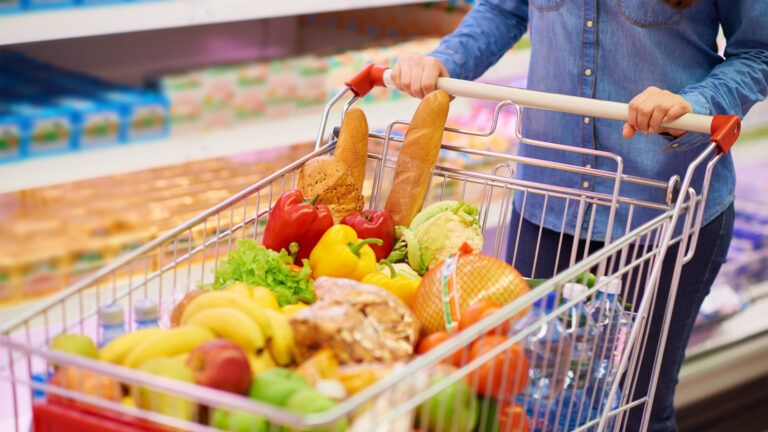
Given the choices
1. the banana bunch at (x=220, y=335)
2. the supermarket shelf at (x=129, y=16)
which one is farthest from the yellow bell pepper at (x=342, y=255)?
the supermarket shelf at (x=129, y=16)

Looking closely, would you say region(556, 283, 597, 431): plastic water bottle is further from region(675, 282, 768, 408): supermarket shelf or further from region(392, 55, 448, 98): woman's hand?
region(675, 282, 768, 408): supermarket shelf

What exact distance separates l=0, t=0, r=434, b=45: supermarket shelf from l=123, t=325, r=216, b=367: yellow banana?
1.11 metres

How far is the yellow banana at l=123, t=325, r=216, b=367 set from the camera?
1154mm

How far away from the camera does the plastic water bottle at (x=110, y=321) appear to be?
49.5 inches

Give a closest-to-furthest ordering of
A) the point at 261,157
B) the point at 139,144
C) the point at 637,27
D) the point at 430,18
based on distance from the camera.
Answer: the point at 637,27
the point at 139,144
the point at 261,157
the point at 430,18

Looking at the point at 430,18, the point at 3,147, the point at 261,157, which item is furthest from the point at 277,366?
the point at 430,18

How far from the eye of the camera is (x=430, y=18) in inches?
134

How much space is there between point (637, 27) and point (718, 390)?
1857 millimetres

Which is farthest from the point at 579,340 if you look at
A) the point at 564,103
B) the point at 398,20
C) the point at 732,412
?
the point at 398,20

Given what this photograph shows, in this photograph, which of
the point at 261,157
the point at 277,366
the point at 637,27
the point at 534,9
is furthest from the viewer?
the point at 261,157

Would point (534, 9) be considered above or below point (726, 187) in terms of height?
above

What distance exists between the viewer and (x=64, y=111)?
2.30 metres

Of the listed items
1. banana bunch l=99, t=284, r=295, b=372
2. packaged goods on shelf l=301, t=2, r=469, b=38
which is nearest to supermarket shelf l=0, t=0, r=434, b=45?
packaged goods on shelf l=301, t=2, r=469, b=38

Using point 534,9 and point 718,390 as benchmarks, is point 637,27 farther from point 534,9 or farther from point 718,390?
point 718,390
